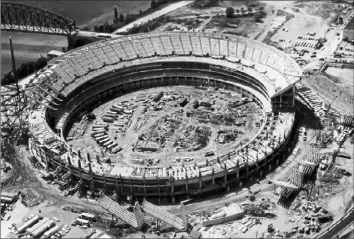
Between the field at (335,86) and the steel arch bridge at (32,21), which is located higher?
the steel arch bridge at (32,21)

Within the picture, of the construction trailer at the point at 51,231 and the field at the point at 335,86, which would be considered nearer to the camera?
the construction trailer at the point at 51,231

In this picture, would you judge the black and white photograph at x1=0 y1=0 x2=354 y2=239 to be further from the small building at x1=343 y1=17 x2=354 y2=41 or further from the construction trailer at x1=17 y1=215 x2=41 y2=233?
the small building at x1=343 y1=17 x2=354 y2=41

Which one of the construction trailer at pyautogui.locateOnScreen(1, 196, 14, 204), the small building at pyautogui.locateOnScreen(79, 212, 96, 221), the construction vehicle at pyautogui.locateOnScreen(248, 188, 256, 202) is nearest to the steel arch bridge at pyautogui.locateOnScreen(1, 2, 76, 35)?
the construction trailer at pyautogui.locateOnScreen(1, 196, 14, 204)

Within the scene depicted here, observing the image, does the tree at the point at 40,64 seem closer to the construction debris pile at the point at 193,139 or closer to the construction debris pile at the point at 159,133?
the construction debris pile at the point at 159,133

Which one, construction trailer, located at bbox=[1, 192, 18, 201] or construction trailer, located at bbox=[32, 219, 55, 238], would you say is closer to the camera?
construction trailer, located at bbox=[32, 219, 55, 238]

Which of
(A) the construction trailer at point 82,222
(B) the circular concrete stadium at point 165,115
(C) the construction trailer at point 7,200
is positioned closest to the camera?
(A) the construction trailer at point 82,222

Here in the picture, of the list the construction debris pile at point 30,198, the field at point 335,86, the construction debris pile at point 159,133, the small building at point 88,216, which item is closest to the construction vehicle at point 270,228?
the small building at point 88,216

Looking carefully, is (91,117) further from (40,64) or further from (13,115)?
(40,64)
